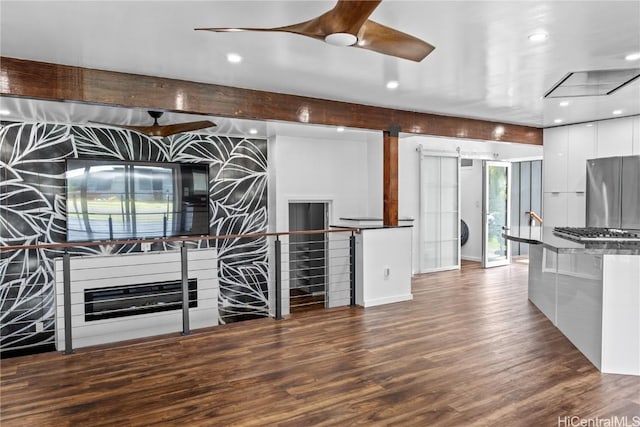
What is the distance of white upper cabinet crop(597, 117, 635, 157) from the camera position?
6.22 meters

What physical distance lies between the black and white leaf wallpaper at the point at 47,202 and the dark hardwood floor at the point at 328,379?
265 centimetres

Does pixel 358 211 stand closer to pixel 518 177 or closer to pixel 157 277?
pixel 157 277

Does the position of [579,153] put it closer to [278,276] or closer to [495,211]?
[495,211]

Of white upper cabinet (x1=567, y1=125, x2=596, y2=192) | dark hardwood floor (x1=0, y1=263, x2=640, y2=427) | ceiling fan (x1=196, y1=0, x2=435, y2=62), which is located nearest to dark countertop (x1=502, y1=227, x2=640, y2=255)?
dark hardwood floor (x1=0, y1=263, x2=640, y2=427)

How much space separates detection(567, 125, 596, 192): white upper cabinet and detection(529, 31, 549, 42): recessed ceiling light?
13.6ft

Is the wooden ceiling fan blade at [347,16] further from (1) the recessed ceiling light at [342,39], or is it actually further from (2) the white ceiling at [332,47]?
(2) the white ceiling at [332,47]

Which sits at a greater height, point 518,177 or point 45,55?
point 45,55

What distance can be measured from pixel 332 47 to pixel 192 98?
1.62m

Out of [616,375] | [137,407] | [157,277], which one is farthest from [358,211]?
[137,407]

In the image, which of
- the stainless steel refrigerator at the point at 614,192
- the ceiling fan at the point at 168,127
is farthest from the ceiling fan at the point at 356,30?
the stainless steel refrigerator at the point at 614,192

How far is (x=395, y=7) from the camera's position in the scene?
8.84 ft

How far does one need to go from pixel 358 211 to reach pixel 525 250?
179 inches

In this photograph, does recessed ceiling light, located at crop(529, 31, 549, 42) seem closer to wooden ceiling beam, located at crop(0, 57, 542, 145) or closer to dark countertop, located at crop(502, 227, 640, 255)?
dark countertop, located at crop(502, 227, 640, 255)

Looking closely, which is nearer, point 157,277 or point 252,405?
point 252,405
